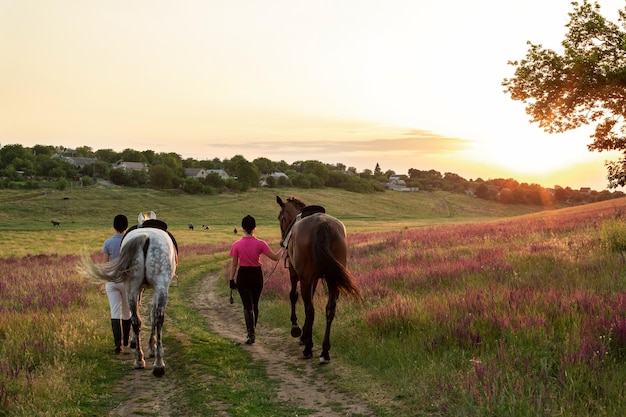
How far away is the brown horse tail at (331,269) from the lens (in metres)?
8.03

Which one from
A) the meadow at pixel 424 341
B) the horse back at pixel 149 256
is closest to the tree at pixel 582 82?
the meadow at pixel 424 341

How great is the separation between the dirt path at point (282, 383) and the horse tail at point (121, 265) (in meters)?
1.66

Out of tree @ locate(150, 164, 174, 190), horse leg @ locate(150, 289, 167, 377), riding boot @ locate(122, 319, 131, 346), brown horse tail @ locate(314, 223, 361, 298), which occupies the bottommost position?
riding boot @ locate(122, 319, 131, 346)

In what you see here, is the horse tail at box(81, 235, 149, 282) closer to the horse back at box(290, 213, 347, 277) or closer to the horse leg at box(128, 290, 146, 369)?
the horse leg at box(128, 290, 146, 369)

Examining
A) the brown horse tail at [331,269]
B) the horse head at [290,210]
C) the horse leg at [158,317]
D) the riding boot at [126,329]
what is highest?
the horse head at [290,210]

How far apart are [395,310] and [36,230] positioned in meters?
63.9

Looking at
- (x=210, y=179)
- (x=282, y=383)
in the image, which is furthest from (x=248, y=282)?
(x=210, y=179)

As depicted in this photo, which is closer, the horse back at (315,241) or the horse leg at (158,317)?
the horse leg at (158,317)

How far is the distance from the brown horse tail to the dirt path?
1.42 metres

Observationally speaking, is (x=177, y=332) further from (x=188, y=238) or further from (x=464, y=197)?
(x=464, y=197)

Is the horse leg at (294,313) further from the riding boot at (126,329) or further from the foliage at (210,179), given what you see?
the foliage at (210,179)

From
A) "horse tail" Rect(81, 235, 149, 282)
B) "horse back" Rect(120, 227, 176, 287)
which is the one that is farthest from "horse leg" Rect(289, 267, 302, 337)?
"horse tail" Rect(81, 235, 149, 282)

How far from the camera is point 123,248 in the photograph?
7.80 metres

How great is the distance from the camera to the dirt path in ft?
19.5
